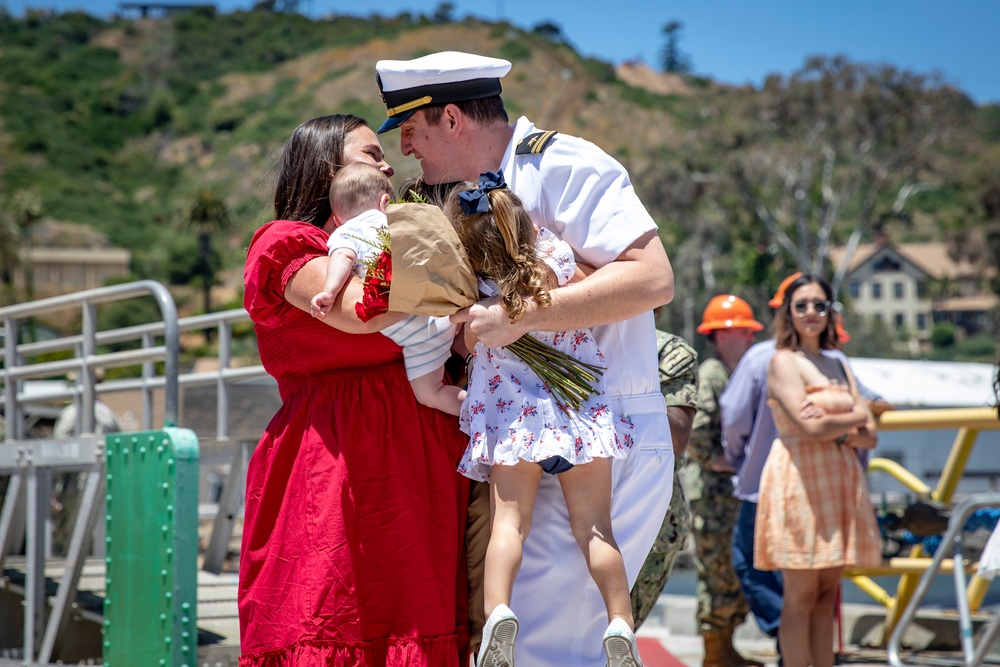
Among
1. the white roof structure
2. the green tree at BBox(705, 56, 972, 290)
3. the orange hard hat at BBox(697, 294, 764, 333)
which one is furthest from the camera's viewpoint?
the green tree at BBox(705, 56, 972, 290)

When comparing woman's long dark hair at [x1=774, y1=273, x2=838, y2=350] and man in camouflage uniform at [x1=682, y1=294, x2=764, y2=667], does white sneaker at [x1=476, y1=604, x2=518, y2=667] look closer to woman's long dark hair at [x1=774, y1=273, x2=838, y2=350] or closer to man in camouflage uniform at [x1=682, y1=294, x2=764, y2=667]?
woman's long dark hair at [x1=774, y1=273, x2=838, y2=350]

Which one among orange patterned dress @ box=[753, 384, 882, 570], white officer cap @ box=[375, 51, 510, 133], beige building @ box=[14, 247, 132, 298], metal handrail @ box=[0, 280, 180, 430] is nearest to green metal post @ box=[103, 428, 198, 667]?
metal handrail @ box=[0, 280, 180, 430]

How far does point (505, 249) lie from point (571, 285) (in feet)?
0.56

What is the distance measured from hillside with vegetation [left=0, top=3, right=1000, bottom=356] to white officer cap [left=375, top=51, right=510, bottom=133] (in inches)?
15.5

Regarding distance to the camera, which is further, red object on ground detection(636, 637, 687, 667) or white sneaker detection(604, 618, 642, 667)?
red object on ground detection(636, 637, 687, 667)

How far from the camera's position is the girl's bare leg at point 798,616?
495cm

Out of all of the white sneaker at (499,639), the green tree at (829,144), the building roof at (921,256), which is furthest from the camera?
the building roof at (921,256)

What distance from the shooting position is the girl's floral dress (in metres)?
2.49

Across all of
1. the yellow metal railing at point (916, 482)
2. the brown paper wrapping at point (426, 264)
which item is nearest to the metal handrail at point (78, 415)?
the brown paper wrapping at point (426, 264)

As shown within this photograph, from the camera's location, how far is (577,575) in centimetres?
261

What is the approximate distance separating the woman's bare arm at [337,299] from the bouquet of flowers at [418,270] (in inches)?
1.3

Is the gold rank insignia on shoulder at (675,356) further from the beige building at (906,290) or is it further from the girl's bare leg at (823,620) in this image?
the beige building at (906,290)

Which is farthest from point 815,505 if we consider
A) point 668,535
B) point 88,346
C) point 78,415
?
point 78,415

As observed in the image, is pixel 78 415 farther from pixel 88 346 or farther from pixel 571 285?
pixel 571 285
